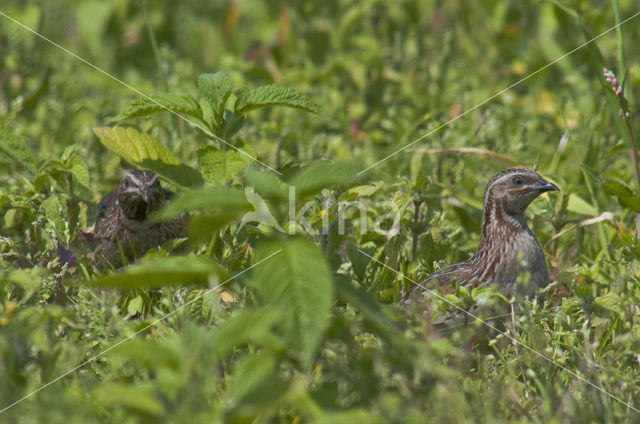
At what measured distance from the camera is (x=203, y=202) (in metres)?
3.12

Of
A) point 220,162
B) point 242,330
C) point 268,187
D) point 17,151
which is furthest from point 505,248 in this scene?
point 17,151

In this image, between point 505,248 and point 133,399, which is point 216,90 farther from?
point 133,399

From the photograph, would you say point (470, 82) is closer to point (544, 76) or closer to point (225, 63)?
point (544, 76)

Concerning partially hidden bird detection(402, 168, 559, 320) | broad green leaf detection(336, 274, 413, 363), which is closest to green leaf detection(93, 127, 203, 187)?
partially hidden bird detection(402, 168, 559, 320)

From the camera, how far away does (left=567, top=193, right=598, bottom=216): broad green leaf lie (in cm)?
545

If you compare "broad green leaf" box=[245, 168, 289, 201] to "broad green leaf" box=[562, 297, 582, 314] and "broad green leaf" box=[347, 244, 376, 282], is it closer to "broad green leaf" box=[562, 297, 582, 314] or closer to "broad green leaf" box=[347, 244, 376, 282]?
"broad green leaf" box=[347, 244, 376, 282]

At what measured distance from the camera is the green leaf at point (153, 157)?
4918 mm

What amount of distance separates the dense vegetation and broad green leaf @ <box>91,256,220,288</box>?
1 cm

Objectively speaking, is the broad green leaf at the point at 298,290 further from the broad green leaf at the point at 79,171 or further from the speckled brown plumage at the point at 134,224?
the speckled brown plumage at the point at 134,224

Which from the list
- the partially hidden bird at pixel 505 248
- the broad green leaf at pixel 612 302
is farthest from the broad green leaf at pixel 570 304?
the partially hidden bird at pixel 505 248

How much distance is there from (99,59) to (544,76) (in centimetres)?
494

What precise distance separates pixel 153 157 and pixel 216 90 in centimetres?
61

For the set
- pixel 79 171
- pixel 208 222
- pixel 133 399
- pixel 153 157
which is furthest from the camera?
pixel 79 171

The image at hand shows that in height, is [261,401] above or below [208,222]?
below
